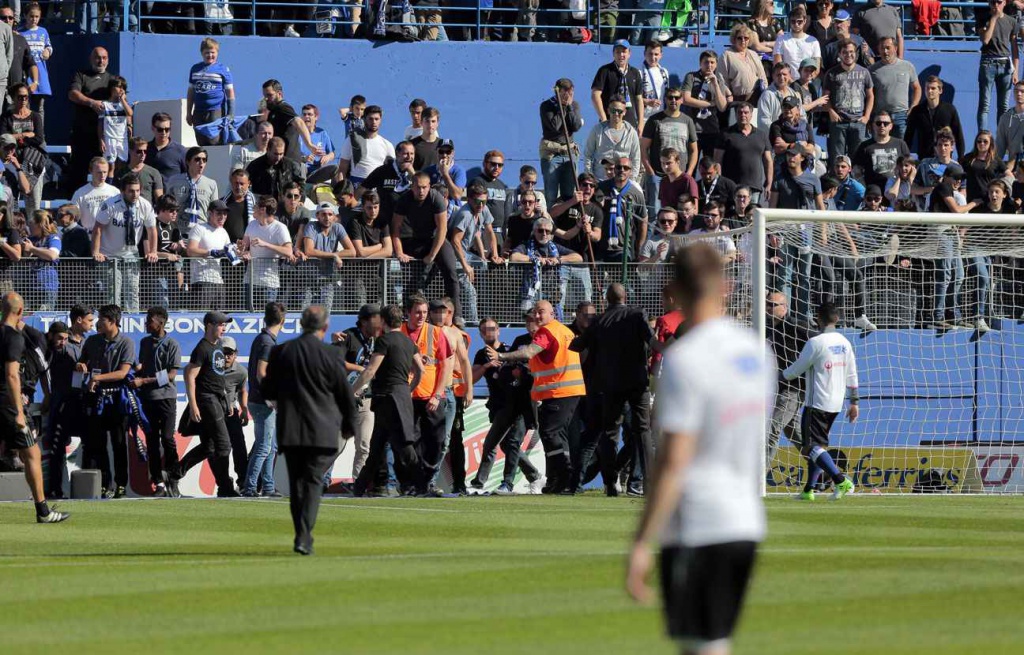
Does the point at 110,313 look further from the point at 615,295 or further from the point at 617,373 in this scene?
the point at 617,373

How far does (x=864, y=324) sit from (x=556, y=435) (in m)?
4.63

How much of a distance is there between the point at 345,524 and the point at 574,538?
2534 mm

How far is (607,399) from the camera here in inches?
705

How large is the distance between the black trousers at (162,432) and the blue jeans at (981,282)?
32.5 ft

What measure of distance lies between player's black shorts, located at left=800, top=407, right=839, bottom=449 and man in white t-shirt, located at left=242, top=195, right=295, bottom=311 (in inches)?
263

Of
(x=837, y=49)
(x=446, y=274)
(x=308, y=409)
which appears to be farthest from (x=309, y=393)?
(x=837, y=49)

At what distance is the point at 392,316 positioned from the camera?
18.2m

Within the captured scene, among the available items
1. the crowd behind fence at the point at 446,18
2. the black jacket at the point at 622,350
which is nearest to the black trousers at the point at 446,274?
the black jacket at the point at 622,350

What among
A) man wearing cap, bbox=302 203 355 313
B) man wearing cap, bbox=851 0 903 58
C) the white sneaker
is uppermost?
man wearing cap, bbox=851 0 903 58

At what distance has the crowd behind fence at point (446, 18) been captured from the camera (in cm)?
2703

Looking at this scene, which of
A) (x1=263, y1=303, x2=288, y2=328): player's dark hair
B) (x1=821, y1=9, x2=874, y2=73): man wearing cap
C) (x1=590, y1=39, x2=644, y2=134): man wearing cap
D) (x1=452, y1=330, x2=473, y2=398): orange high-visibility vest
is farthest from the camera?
(x1=821, y1=9, x2=874, y2=73): man wearing cap

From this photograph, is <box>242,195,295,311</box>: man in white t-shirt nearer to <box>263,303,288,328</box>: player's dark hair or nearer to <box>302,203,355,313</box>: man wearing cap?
<box>302,203,355,313</box>: man wearing cap

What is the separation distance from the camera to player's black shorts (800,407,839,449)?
1716 centimetres

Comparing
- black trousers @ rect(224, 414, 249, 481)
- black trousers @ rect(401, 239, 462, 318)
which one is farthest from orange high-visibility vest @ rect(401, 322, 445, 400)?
black trousers @ rect(224, 414, 249, 481)
